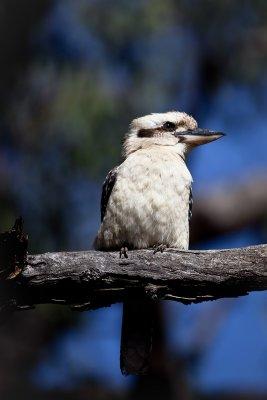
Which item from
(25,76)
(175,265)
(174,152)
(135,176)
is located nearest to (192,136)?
(174,152)

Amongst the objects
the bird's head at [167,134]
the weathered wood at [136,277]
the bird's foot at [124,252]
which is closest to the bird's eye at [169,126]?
the bird's head at [167,134]

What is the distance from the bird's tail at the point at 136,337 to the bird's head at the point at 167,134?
80 centimetres

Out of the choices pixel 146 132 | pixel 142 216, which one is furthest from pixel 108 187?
pixel 146 132

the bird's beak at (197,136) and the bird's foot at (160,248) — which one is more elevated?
the bird's beak at (197,136)

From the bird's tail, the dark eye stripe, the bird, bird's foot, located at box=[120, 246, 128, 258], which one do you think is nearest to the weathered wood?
bird's foot, located at box=[120, 246, 128, 258]

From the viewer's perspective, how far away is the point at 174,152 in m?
4.64

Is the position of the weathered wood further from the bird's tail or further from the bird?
the bird's tail

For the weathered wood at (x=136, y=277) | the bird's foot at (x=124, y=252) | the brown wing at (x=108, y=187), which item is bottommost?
the weathered wood at (x=136, y=277)

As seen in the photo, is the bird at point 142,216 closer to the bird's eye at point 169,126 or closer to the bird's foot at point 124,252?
the bird's foot at point 124,252

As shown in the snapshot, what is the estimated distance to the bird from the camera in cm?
423

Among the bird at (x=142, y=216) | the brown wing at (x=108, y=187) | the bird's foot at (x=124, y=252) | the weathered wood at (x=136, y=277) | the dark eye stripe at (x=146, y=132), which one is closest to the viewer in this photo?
the weathered wood at (x=136, y=277)

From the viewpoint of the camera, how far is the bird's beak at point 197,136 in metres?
4.70

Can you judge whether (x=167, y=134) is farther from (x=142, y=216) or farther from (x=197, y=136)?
(x=142, y=216)

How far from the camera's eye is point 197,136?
4734 mm
